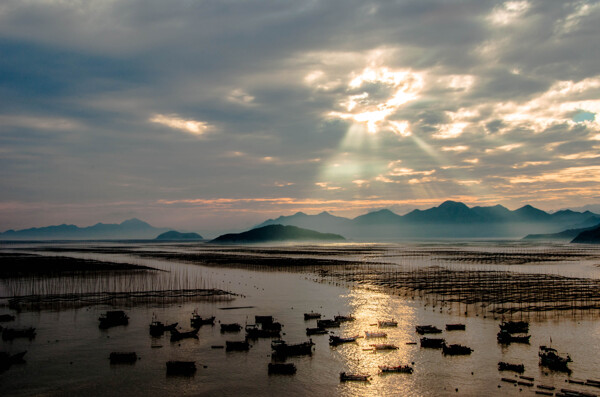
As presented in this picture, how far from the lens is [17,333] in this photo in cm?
5144

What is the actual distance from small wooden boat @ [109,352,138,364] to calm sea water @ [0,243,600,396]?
67cm

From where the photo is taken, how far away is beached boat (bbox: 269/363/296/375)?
1598 inches

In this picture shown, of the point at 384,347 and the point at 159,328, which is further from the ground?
the point at 159,328

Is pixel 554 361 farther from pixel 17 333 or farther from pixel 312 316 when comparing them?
pixel 17 333

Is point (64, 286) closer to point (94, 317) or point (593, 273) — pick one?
point (94, 317)

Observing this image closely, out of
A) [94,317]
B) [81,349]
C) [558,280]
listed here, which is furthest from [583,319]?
[94,317]

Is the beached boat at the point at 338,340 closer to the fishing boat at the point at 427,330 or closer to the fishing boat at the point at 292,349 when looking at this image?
the fishing boat at the point at 292,349

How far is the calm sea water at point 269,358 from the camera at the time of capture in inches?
1462

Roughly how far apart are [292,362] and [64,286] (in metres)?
71.1

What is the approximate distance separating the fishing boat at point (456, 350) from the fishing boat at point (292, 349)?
1474 cm

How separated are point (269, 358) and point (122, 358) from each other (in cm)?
1500

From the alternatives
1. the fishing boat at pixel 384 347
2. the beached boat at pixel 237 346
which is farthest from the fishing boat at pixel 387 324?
the beached boat at pixel 237 346

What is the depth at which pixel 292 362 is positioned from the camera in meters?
43.7

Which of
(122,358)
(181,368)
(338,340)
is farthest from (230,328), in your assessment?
(181,368)
